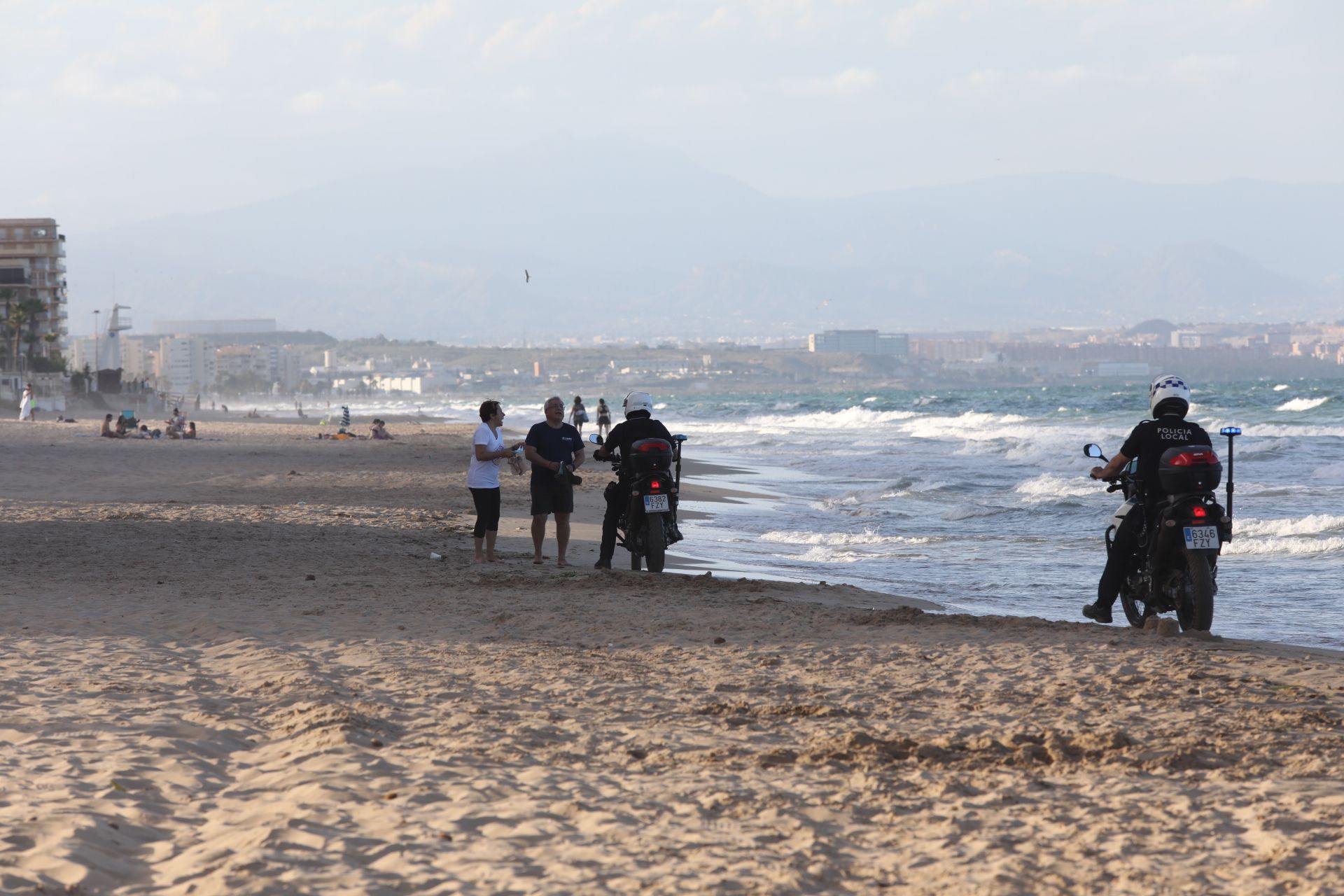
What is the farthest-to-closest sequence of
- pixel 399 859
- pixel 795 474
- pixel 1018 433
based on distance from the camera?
pixel 1018 433 → pixel 795 474 → pixel 399 859

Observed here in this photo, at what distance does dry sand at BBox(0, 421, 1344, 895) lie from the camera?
408 centimetres

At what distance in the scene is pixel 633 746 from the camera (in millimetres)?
5477

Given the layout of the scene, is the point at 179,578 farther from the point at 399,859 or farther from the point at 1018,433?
the point at 1018,433

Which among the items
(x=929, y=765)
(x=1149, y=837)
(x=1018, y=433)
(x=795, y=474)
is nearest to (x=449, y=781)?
(x=929, y=765)

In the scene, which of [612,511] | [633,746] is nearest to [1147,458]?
[633,746]

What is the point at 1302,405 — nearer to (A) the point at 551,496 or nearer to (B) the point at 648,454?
(A) the point at 551,496

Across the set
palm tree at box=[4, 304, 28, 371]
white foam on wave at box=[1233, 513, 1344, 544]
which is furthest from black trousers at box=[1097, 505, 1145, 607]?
palm tree at box=[4, 304, 28, 371]

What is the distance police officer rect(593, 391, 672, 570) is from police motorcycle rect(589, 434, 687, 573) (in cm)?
4

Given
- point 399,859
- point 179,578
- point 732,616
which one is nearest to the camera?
point 399,859

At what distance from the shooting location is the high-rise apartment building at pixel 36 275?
107 m

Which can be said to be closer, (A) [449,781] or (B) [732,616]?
(A) [449,781]

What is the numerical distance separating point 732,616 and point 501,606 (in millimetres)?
1559

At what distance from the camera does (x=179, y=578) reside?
34.6 feet

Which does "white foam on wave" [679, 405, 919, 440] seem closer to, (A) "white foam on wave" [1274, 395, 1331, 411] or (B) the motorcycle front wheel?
(A) "white foam on wave" [1274, 395, 1331, 411]
